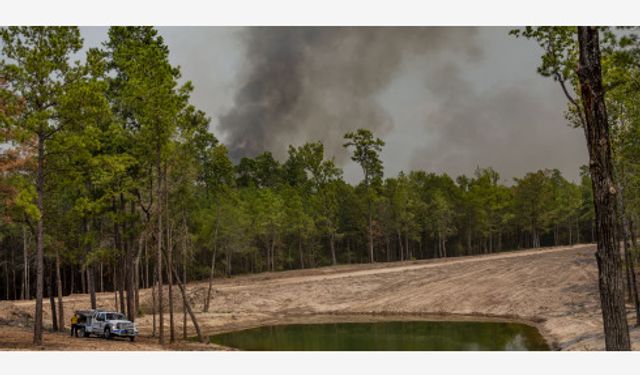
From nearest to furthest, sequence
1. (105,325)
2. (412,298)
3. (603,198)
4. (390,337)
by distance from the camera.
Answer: (603,198)
(105,325)
(390,337)
(412,298)

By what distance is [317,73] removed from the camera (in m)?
24.9

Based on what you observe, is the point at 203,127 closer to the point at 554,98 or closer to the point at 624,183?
the point at 554,98

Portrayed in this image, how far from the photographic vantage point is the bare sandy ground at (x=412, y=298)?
2823 cm

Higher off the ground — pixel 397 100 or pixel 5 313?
pixel 397 100

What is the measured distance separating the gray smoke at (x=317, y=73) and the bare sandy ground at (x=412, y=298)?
33.5 feet

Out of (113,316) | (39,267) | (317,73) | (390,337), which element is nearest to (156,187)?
(113,316)

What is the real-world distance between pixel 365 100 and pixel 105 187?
12399mm

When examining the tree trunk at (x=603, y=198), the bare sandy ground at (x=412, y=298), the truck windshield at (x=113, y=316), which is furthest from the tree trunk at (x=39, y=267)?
the tree trunk at (x=603, y=198)

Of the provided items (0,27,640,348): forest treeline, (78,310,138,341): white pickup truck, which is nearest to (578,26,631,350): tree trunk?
(0,27,640,348): forest treeline

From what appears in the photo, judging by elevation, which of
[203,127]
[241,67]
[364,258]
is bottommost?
[364,258]

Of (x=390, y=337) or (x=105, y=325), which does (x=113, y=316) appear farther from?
(x=390, y=337)

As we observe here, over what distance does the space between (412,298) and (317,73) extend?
1784 cm
